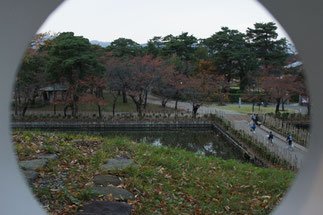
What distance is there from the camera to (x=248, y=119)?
1986cm

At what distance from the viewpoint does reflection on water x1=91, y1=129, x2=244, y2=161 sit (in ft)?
44.3

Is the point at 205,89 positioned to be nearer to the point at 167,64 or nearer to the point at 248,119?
the point at 248,119

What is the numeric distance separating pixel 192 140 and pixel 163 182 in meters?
11.4

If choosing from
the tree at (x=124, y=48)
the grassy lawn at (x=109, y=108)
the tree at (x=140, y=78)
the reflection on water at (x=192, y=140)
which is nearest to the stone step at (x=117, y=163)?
the reflection on water at (x=192, y=140)

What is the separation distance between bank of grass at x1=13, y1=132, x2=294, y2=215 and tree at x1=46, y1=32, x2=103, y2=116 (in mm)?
11330

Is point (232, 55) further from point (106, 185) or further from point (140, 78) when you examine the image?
point (106, 185)

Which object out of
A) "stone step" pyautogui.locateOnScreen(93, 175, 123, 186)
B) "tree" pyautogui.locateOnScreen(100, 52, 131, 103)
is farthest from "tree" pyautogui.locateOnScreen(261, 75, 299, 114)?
"stone step" pyautogui.locateOnScreen(93, 175, 123, 186)

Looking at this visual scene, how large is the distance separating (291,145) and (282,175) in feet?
24.8

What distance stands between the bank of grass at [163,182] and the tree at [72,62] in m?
11.3

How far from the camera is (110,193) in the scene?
3562 millimetres

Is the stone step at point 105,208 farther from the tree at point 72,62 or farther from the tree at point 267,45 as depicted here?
the tree at point 267,45

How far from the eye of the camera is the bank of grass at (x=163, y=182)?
11.6 feet

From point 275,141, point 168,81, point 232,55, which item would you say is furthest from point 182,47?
point 275,141

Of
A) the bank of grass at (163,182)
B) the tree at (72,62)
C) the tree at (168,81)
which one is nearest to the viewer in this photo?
the bank of grass at (163,182)
